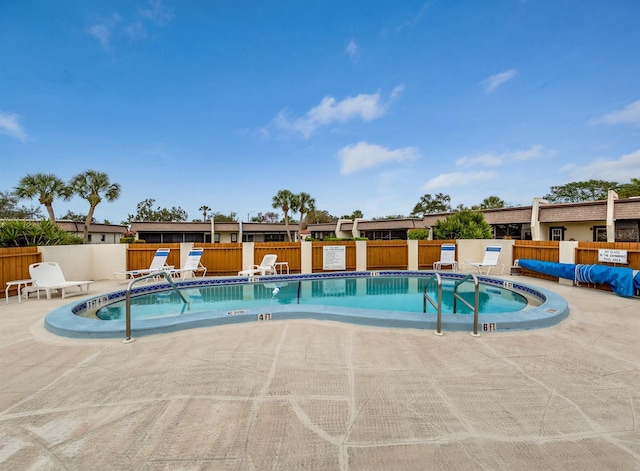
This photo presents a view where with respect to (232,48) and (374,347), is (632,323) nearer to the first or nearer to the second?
(374,347)

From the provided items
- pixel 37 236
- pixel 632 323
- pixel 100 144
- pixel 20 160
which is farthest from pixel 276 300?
pixel 20 160

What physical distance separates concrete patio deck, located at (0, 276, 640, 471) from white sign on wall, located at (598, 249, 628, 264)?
588cm

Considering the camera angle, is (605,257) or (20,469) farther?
(605,257)

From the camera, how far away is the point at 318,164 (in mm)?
26125

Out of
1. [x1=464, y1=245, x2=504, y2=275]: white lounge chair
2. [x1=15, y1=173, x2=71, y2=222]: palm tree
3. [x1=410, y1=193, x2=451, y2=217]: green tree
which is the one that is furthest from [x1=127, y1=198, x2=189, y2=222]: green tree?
[x1=464, y1=245, x2=504, y2=275]: white lounge chair

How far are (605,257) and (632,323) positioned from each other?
5.00 metres

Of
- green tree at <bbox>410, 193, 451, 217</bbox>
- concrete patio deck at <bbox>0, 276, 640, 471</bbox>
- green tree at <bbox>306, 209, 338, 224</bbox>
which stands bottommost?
concrete patio deck at <bbox>0, 276, 640, 471</bbox>

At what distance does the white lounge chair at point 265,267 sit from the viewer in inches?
476

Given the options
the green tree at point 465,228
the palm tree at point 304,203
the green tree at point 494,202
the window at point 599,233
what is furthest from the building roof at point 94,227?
the green tree at point 494,202

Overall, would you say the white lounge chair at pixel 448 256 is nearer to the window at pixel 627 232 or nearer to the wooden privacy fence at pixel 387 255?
the wooden privacy fence at pixel 387 255

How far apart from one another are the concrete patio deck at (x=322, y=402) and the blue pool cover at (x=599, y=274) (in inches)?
170

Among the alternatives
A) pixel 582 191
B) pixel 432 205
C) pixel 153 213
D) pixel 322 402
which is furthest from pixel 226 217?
pixel 322 402

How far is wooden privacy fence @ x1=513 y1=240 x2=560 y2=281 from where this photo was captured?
10.8 meters

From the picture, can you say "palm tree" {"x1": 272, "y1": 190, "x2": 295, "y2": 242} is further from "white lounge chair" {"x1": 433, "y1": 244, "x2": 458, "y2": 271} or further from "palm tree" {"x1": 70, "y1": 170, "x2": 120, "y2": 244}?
"white lounge chair" {"x1": 433, "y1": 244, "x2": 458, "y2": 271}
